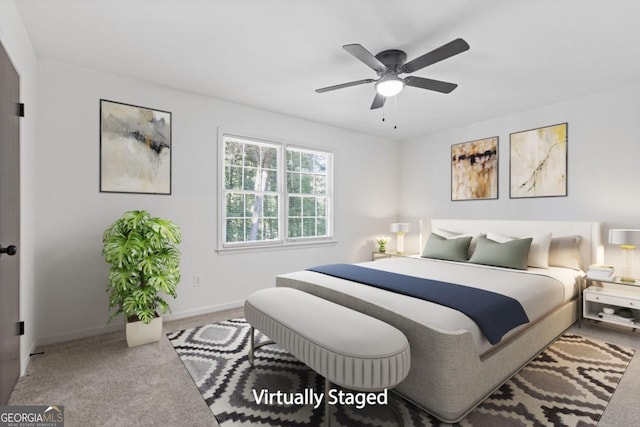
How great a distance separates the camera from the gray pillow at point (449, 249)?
3.88 metres

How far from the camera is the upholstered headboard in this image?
3.42m

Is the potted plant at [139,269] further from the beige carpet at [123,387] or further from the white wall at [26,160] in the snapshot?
the white wall at [26,160]

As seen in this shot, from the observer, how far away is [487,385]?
1.95m

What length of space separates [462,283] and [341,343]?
5.04ft

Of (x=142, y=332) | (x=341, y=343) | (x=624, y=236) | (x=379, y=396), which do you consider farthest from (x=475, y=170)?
(x=142, y=332)

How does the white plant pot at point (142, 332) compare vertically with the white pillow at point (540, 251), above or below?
below

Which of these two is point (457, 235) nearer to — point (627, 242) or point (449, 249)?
point (449, 249)

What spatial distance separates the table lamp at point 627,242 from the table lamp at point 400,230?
2.53 m

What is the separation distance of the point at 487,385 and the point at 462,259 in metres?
2.09

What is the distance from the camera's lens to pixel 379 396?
198 cm

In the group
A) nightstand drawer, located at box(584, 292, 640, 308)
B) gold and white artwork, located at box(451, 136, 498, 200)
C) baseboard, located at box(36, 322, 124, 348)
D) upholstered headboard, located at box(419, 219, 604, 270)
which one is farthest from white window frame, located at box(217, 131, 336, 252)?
nightstand drawer, located at box(584, 292, 640, 308)

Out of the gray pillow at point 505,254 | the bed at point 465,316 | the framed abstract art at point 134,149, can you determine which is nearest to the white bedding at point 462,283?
the bed at point 465,316

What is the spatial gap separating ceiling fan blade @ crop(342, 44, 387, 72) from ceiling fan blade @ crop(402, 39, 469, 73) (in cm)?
22

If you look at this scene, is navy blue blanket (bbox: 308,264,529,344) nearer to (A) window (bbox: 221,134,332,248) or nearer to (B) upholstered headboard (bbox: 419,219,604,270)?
(A) window (bbox: 221,134,332,248)
